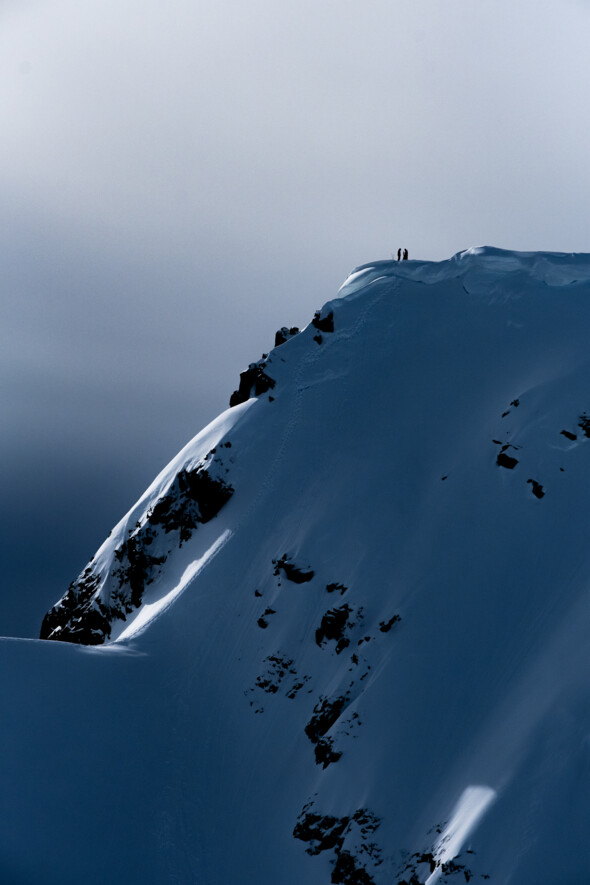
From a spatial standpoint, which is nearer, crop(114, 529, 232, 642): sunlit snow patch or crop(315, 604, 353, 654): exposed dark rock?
crop(315, 604, 353, 654): exposed dark rock

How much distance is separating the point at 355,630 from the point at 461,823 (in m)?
13.1

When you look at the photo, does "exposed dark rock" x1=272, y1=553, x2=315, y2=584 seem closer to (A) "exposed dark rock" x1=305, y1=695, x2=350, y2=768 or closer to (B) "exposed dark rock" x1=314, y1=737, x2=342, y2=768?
(A) "exposed dark rock" x1=305, y1=695, x2=350, y2=768

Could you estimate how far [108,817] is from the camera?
50781 mm

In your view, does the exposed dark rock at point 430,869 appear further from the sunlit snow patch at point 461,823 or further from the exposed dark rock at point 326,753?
the exposed dark rock at point 326,753

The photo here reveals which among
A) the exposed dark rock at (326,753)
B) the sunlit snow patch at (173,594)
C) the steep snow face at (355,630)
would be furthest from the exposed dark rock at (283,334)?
the exposed dark rock at (326,753)

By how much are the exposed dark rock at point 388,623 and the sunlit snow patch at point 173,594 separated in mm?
11658

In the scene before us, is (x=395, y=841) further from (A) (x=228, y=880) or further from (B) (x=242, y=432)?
(B) (x=242, y=432)

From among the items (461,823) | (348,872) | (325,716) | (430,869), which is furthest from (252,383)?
(430,869)

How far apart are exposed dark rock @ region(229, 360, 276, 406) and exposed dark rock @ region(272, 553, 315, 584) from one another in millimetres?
12730

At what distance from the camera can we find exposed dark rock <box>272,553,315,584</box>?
60.0 metres

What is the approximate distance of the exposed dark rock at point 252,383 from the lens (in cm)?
→ 7019

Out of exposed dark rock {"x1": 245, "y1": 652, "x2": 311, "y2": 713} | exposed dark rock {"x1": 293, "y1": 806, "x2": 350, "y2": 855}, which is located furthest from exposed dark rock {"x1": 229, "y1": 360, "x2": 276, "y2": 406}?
exposed dark rock {"x1": 293, "y1": 806, "x2": 350, "y2": 855}

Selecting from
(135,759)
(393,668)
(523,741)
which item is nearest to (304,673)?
(393,668)

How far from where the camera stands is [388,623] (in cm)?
5562
